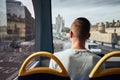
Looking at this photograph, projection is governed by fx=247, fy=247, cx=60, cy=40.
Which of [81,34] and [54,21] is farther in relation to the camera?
[54,21]

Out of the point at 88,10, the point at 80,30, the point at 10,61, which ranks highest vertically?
the point at 88,10

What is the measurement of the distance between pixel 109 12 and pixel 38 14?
1.31m

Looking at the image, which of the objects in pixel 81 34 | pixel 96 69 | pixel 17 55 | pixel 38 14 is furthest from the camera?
pixel 38 14

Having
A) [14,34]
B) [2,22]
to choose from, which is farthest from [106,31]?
[2,22]

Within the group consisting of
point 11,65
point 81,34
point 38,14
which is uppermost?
point 38,14

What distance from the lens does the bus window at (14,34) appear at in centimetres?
254

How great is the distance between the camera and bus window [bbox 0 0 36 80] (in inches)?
100.0

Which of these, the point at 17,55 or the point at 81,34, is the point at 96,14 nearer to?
the point at 17,55

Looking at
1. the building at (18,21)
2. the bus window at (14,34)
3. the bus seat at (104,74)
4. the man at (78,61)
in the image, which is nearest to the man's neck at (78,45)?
the man at (78,61)

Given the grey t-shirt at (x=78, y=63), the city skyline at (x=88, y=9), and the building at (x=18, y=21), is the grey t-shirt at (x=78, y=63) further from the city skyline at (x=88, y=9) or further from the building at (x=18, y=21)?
the city skyline at (x=88, y=9)

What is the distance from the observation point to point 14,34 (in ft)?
10.1

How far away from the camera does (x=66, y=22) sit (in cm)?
462

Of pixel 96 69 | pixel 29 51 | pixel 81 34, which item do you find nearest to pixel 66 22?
pixel 29 51

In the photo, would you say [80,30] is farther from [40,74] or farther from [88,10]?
[88,10]
